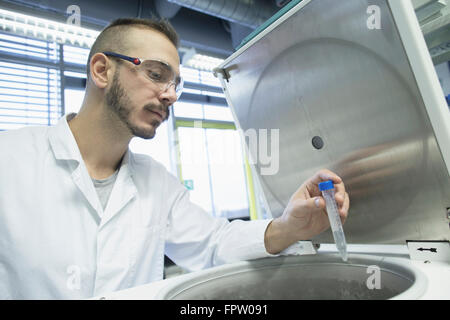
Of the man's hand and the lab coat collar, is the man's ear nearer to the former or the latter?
the lab coat collar

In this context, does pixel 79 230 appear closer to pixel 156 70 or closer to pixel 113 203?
pixel 113 203

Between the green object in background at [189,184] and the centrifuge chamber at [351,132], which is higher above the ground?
the green object in background at [189,184]

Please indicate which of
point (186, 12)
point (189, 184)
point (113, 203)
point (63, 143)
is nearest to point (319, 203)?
point (113, 203)

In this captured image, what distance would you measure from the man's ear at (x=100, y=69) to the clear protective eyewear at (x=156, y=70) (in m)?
0.03

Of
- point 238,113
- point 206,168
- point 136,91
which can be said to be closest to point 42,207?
point 136,91

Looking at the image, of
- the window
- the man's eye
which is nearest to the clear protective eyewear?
the man's eye

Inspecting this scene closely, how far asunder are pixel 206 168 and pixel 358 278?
130 inches

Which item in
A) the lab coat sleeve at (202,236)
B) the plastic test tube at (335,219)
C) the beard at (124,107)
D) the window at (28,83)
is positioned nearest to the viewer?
the plastic test tube at (335,219)

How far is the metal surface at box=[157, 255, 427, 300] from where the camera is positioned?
2.15ft

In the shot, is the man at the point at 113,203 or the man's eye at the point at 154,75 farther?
the man's eye at the point at 154,75

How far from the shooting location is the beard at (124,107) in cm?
108

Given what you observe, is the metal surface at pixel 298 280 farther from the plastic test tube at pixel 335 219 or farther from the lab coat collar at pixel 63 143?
the lab coat collar at pixel 63 143

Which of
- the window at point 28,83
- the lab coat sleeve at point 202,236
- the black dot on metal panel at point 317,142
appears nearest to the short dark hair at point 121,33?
the lab coat sleeve at point 202,236
